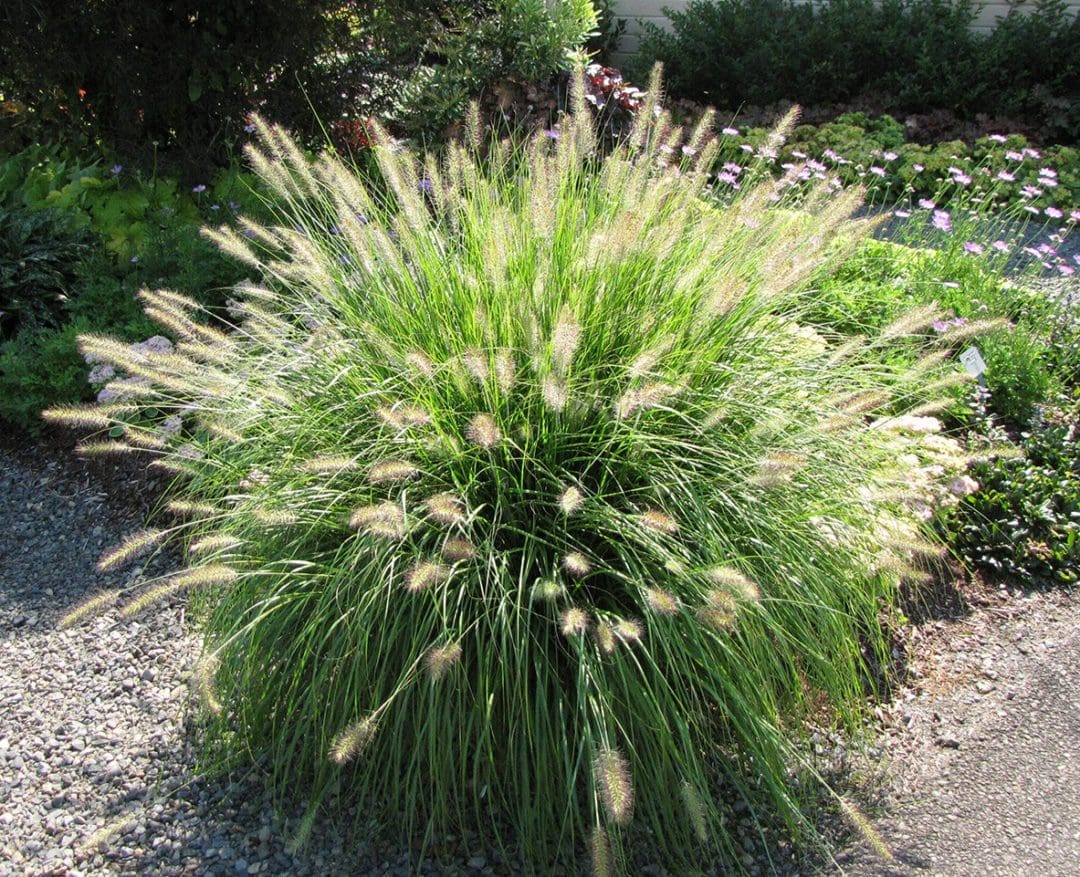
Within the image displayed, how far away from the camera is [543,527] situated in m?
2.41

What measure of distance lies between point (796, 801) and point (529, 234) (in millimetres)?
1735

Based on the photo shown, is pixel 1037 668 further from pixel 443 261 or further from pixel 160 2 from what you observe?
pixel 160 2

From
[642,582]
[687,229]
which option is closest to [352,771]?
[642,582]

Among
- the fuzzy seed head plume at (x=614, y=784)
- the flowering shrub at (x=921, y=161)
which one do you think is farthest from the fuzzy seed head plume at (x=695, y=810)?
the flowering shrub at (x=921, y=161)

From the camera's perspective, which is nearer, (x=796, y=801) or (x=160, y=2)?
(x=796, y=801)

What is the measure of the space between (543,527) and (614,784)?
0.75m

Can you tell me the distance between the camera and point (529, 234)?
286cm

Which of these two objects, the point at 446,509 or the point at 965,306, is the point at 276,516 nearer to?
the point at 446,509

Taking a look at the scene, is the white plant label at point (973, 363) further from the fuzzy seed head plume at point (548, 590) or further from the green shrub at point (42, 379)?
the green shrub at point (42, 379)

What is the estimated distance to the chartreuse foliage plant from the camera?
2197mm

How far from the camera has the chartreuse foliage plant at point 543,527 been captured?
2.20 metres

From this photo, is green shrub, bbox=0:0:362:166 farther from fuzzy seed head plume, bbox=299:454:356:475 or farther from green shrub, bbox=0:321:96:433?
fuzzy seed head plume, bbox=299:454:356:475

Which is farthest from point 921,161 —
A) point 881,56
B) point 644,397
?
point 644,397

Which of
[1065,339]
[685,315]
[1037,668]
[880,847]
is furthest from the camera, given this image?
[1065,339]
